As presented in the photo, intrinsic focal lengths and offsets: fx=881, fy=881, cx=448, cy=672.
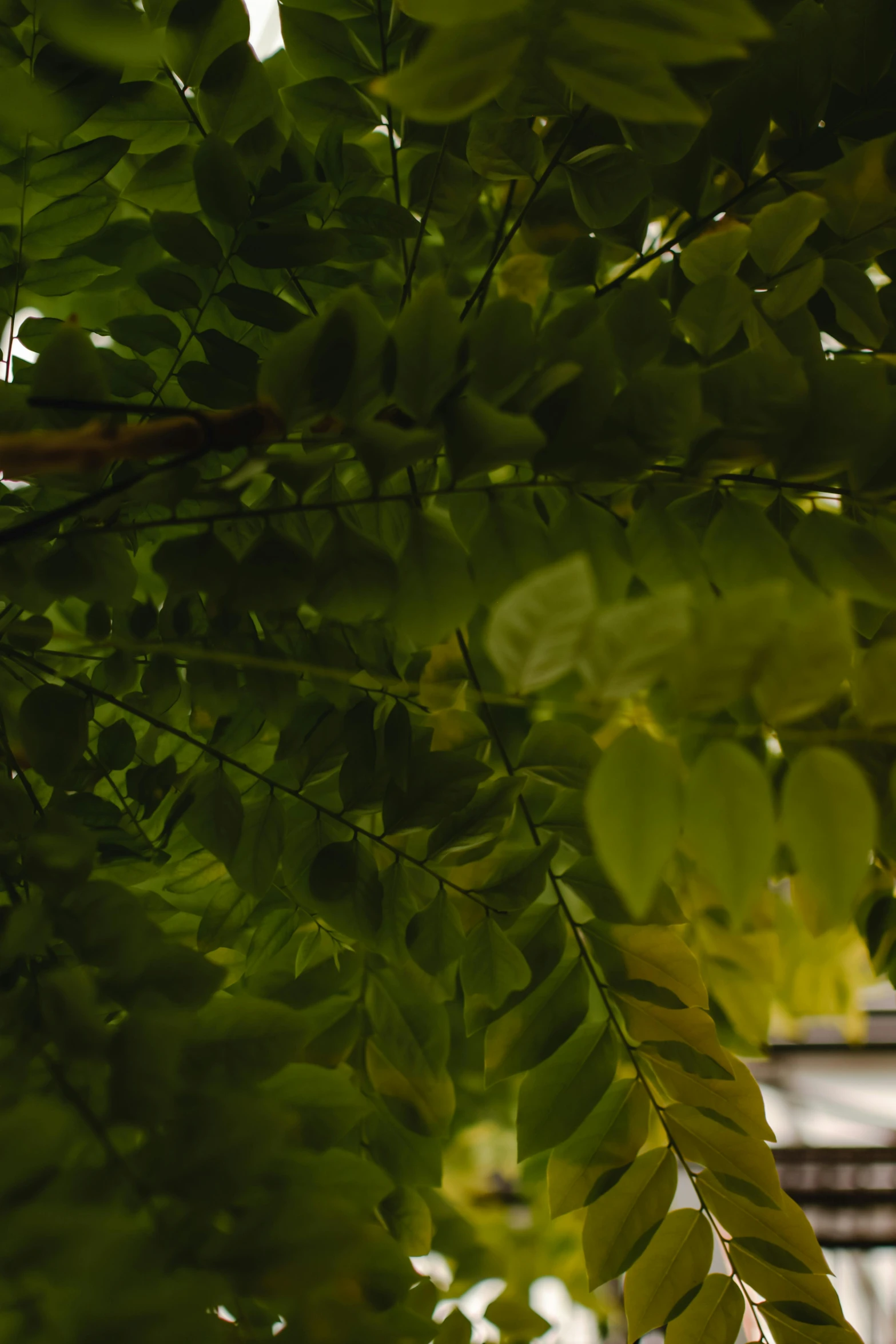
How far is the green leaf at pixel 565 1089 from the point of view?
468 millimetres

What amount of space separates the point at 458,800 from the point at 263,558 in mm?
160

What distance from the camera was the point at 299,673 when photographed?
49 cm

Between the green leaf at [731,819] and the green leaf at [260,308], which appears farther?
the green leaf at [260,308]

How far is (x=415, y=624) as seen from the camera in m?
0.35

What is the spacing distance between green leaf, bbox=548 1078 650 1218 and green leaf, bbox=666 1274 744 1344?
81 millimetres

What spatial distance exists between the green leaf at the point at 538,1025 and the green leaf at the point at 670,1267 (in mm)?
118

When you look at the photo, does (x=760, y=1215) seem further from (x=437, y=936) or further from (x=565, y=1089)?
(x=437, y=936)

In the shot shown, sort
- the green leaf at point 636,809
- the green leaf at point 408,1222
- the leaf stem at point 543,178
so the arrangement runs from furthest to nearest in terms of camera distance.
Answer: the green leaf at point 408,1222 → the leaf stem at point 543,178 → the green leaf at point 636,809

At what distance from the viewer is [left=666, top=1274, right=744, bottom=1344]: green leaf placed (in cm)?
48

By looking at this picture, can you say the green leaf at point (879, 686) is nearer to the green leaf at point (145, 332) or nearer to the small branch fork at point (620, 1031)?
the small branch fork at point (620, 1031)

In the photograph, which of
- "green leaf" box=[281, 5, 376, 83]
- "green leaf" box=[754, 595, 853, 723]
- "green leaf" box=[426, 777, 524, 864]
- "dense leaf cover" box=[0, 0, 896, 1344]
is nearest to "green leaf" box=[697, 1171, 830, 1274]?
"dense leaf cover" box=[0, 0, 896, 1344]

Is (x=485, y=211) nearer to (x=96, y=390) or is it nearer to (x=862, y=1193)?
A: (x=96, y=390)

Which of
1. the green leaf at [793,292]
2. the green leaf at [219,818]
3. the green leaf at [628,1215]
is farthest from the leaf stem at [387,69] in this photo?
the green leaf at [628,1215]

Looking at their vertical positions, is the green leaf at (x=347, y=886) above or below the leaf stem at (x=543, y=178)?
below
